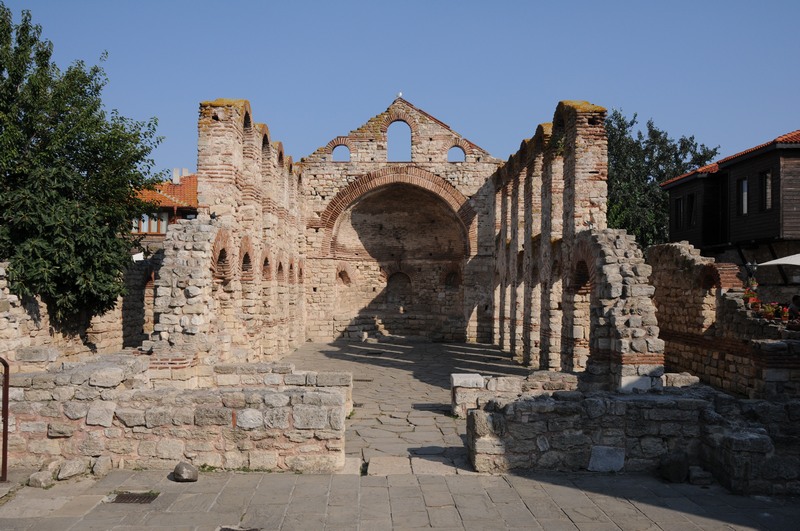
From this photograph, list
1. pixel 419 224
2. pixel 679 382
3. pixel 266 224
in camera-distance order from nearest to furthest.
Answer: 1. pixel 679 382
2. pixel 266 224
3. pixel 419 224

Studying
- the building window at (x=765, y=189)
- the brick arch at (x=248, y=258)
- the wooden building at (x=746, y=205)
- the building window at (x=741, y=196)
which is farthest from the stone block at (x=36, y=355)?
the building window at (x=741, y=196)

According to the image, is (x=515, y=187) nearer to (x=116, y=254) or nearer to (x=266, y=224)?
(x=266, y=224)

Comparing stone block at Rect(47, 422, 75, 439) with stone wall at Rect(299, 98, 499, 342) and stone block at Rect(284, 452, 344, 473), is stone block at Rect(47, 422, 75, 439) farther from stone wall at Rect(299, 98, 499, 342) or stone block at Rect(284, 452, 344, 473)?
stone wall at Rect(299, 98, 499, 342)

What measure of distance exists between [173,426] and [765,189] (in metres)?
20.1

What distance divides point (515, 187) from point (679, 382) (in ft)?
36.3

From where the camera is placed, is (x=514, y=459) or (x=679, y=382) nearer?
(x=514, y=459)

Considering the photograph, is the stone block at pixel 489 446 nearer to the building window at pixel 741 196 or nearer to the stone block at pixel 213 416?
the stone block at pixel 213 416

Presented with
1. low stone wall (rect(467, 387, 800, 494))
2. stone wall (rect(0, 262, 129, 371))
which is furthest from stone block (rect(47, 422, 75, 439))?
low stone wall (rect(467, 387, 800, 494))

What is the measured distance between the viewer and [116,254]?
13617 mm

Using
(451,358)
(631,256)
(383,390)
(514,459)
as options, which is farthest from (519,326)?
(514,459)

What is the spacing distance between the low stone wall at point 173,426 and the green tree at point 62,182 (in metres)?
6.01

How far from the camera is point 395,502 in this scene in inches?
225

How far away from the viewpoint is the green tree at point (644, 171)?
32.8 m

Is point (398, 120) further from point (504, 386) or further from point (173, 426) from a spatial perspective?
point (173, 426)
